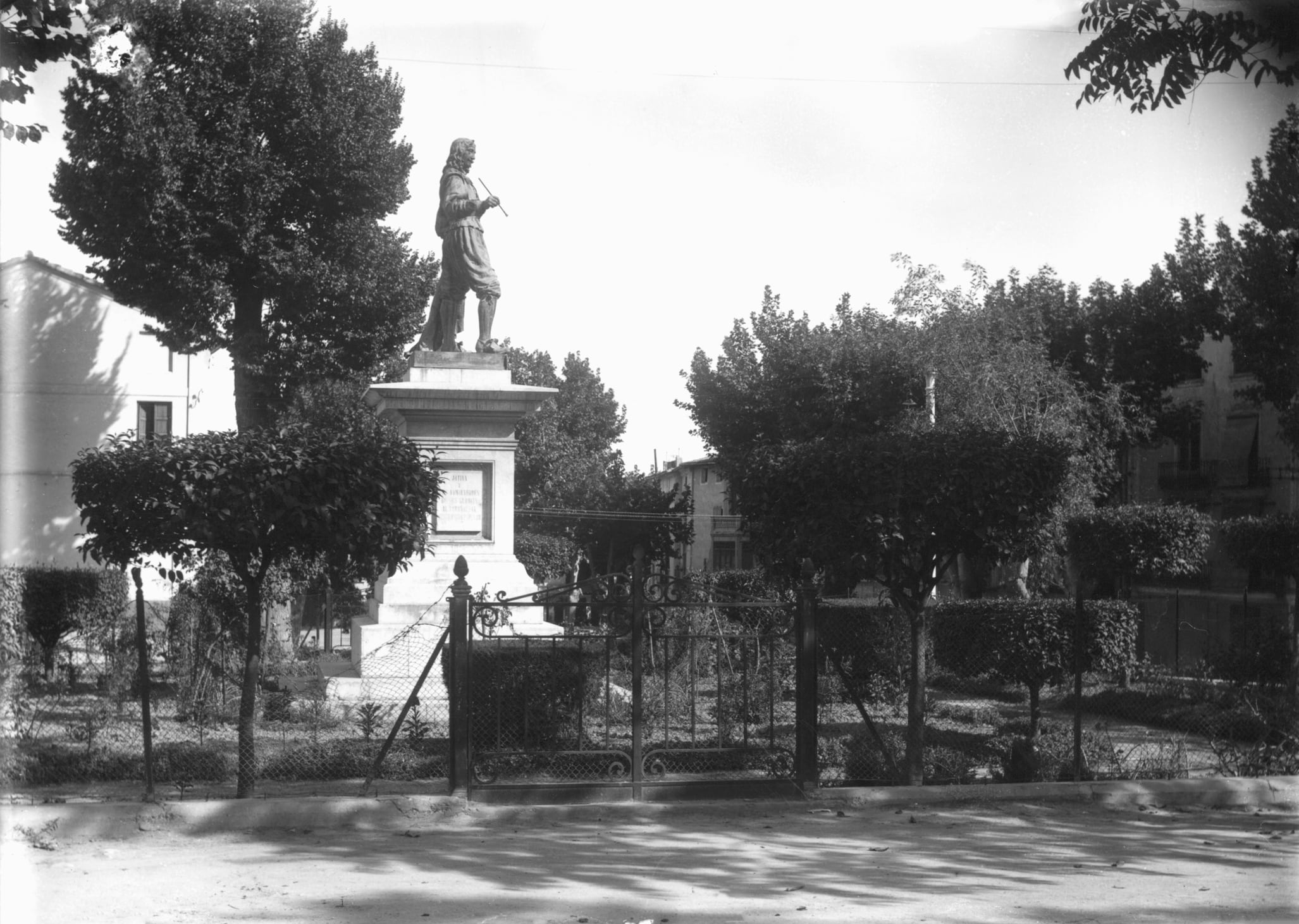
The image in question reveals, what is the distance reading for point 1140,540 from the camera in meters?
21.1

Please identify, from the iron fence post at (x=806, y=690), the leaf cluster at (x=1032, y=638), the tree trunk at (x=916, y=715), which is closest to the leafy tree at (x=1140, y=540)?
the leaf cluster at (x=1032, y=638)

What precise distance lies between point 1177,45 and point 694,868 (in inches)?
251

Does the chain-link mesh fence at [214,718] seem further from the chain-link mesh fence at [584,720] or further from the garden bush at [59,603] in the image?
the chain-link mesh fence at [584,720]

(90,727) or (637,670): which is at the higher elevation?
(637,670)

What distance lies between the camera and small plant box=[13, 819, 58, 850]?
7984 mm

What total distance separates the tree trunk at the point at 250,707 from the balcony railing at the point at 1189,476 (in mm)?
36168

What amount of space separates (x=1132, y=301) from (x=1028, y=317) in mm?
5014

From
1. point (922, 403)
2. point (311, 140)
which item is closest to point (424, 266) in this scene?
point (311, 140)

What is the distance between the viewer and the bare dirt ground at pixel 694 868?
666cm

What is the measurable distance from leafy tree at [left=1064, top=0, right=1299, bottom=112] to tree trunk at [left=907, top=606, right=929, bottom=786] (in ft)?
14.0

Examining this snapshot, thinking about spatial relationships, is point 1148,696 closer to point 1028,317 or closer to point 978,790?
point 978,790

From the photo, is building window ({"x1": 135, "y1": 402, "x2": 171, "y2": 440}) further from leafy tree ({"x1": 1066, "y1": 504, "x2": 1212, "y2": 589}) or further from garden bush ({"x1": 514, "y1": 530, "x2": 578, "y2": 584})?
leafy tree ({"x1": 1066, "y1": 504, "x2": 1212, "y2": 589})

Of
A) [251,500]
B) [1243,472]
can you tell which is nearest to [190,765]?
[251,500]

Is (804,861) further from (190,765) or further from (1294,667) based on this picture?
(1294,667)
